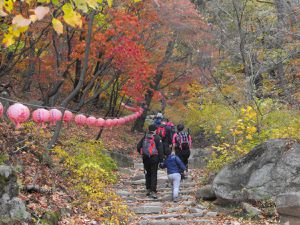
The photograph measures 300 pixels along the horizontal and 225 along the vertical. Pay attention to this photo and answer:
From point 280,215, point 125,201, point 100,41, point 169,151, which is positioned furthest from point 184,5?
point 280,215

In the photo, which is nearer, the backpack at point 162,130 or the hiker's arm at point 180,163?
the hiker's arm at point 180,163

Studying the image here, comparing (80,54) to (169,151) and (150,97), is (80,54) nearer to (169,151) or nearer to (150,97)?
(169,151)

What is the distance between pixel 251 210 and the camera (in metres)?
9.21

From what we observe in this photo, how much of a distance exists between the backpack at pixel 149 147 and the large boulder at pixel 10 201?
436 cm

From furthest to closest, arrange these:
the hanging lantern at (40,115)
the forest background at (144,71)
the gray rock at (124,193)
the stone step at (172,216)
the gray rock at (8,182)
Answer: the gray rock at (124,193), the forest background at (144,71), the stone step at (172,216), the hanging lantern at (40,115), the gray rock at (8,182)

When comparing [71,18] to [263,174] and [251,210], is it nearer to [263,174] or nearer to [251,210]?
[251,210]

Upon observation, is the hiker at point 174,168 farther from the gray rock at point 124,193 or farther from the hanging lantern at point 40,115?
the hanging lantern at point 40,115

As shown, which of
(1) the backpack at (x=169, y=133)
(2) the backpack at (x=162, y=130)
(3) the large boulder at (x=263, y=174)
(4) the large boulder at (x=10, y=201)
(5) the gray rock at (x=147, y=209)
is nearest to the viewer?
(4) the large boulder at (x=10, y=201)

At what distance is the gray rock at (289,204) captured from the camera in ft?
28.2

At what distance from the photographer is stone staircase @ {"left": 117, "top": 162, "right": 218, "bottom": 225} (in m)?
9.27

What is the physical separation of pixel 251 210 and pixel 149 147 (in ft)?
9.92

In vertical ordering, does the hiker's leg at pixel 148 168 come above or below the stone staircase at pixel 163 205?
above

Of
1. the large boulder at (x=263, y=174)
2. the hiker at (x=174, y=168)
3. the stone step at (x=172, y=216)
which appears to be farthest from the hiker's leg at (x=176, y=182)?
the stone step at (x=172, y=216)

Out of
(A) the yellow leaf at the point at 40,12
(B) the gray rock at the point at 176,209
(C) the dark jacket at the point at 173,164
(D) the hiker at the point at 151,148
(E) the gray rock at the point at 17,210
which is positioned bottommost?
(B) the gray rock at the point at 176,209
